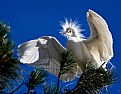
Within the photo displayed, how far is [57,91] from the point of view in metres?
5.28

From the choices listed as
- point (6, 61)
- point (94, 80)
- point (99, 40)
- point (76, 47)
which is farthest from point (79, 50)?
point (6, 61)

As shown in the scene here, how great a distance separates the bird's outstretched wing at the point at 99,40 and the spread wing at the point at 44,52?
0.59m

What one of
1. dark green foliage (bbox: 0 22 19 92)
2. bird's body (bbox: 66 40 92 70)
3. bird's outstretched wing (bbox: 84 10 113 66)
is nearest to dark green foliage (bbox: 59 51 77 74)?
dark green foliage (bbox: 0 22 19 92)

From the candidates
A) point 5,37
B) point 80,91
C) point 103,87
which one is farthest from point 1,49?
point 103,87

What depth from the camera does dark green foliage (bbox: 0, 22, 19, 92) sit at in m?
5.22

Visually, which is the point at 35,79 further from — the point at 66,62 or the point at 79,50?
the point at 79,50

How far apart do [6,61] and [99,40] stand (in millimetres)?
3920

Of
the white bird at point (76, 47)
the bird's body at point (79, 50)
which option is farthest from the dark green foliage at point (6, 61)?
the bird's body at point (79, 50)

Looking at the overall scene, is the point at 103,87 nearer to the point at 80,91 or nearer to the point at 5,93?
the point at 80,91

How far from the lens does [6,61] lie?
5.31 m

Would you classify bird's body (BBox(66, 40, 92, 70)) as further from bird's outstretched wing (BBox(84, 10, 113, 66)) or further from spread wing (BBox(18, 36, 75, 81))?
spread wing (BBox(18, 36, 75, 81))

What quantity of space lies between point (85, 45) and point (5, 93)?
13.6 feet

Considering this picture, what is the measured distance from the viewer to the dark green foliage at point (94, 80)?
224 inches

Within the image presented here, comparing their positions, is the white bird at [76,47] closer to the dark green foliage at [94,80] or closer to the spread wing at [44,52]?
the spread wing at [44,52]
